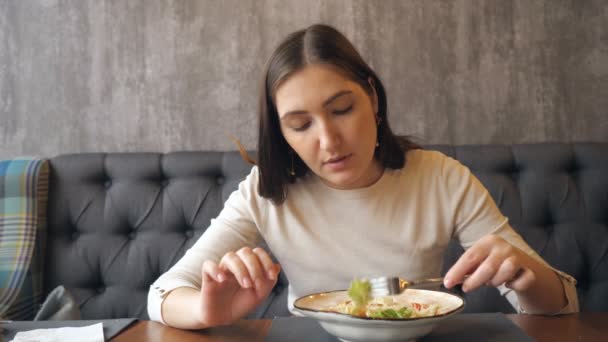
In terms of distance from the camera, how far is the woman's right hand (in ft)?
2.77

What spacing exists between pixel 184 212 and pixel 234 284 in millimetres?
833

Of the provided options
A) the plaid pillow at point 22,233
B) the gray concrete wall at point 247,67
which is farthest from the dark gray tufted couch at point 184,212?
the gray concrete wall at point 247,67

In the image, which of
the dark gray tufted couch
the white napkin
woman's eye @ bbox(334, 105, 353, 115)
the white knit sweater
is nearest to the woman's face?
woman's eye @ bbox(334, 105, 353, 115)

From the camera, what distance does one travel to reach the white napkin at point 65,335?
904 mm

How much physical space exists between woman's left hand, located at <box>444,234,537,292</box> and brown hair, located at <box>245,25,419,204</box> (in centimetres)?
43

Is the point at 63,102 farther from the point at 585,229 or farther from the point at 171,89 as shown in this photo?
the point at 585,229

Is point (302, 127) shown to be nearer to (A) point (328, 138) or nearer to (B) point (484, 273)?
(A) point (328, 138)

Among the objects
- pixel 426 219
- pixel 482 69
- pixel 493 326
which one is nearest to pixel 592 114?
pixel 482 69

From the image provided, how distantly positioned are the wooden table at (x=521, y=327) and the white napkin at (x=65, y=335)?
0.04 m

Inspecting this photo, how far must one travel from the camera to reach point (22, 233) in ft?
5.52

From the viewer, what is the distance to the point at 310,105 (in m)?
1.02

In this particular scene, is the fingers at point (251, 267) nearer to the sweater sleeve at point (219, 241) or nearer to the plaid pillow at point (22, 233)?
the sweater sleeve at point (219, 241)

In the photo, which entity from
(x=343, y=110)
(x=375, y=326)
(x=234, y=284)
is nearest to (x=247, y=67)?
(x=343, y=110)

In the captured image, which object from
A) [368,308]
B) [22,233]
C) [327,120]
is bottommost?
[22,233]
